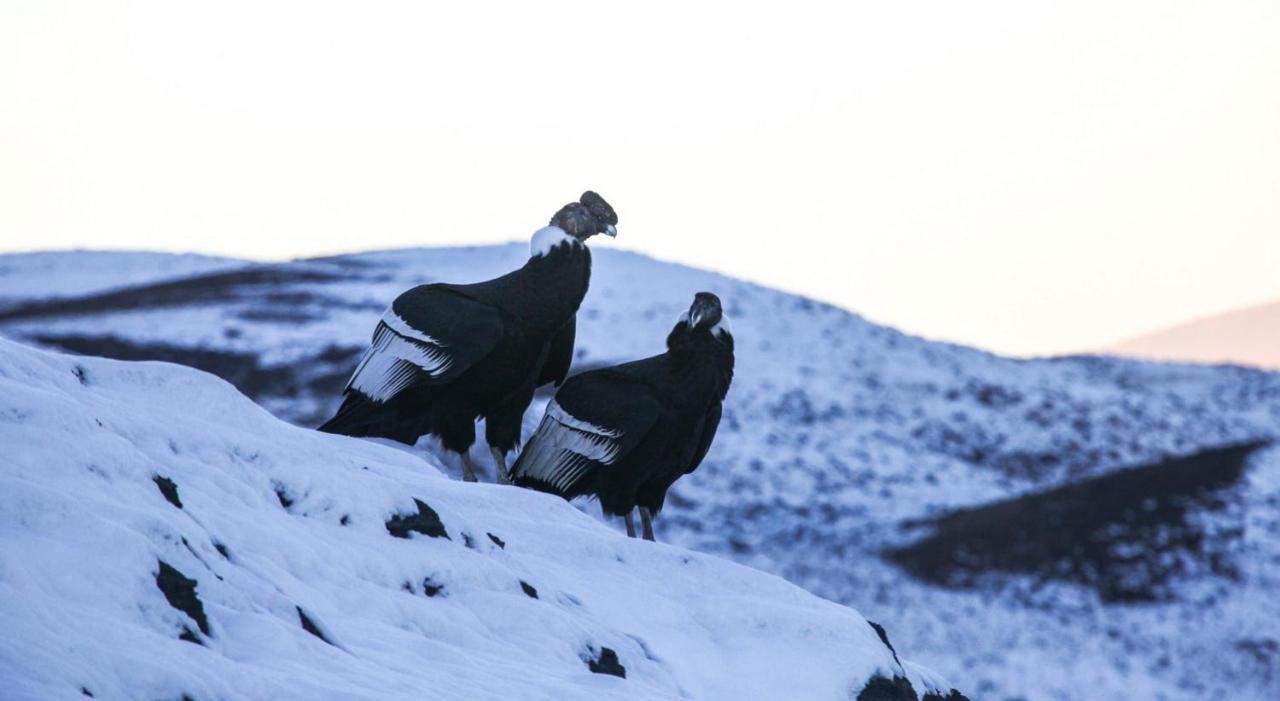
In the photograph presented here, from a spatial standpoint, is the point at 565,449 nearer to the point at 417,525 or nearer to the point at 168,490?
the point at 417,525

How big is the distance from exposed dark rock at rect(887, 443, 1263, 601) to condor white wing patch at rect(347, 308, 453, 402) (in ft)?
40.0

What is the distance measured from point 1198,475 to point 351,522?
19646 mm

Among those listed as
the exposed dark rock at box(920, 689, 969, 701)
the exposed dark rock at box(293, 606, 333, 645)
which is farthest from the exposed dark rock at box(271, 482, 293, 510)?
the exposed dark rock at box(920, 689, 969, 701)

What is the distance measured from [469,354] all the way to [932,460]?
55.9 feet

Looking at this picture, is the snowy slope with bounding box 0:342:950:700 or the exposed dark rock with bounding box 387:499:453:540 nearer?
the snowy slope with bounding box 0:342:950:700

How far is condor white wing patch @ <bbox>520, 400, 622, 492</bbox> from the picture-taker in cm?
1091

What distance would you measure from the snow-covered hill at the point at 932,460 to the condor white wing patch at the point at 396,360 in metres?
3.66

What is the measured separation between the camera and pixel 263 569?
6594 millimetres

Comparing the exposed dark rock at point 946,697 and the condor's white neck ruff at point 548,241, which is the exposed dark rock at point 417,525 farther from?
the condor's white neck ruff at point 548,241

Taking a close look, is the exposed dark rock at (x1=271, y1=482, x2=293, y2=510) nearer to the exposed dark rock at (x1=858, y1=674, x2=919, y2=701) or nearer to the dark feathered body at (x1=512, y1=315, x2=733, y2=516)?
the exposed dark rock at (x1=858, y1=674, x2=919, y2=701)

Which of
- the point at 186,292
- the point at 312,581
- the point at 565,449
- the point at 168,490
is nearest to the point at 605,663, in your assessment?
the point at 312,581

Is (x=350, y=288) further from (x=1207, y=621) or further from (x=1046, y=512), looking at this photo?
(x=1207, y=621)

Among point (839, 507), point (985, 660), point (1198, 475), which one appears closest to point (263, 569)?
point (985, 660)

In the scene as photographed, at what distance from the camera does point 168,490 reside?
6.74 meters
